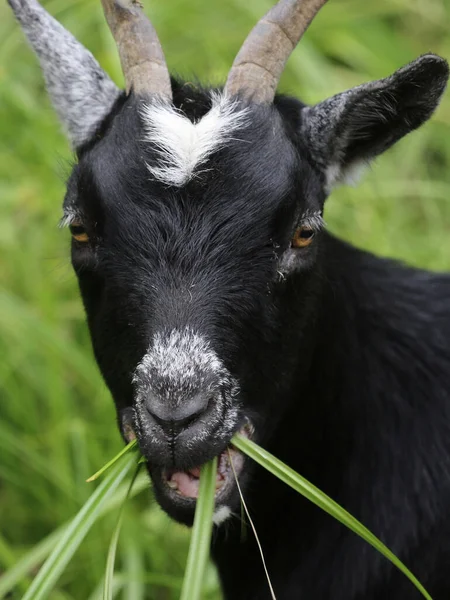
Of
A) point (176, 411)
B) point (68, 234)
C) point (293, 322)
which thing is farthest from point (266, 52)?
point (68, 234)

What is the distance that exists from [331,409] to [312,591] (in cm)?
89

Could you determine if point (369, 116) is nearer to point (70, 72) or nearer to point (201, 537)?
point (70, 72)

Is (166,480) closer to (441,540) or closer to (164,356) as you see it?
(164,356)

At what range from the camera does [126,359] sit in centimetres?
400

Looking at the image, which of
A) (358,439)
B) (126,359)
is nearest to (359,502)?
(358,439)

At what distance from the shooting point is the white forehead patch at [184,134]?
3.80 meters

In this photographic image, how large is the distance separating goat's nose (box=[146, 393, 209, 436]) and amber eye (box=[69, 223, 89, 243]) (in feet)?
3.00

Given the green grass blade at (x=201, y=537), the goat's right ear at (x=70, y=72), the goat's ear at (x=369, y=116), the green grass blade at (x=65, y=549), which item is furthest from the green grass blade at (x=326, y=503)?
the goat's right ear at (x=70, y=72)

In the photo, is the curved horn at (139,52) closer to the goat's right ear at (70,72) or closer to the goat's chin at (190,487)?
the goat's right ear at (70,72)

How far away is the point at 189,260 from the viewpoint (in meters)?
3.77

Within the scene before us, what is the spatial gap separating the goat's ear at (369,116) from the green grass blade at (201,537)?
1.61 meters

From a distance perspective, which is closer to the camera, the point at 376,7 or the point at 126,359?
the point at 126,359

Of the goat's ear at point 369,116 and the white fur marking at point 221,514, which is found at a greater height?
the goat's ear at point 369,116

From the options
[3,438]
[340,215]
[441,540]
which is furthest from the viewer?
[340,215]
